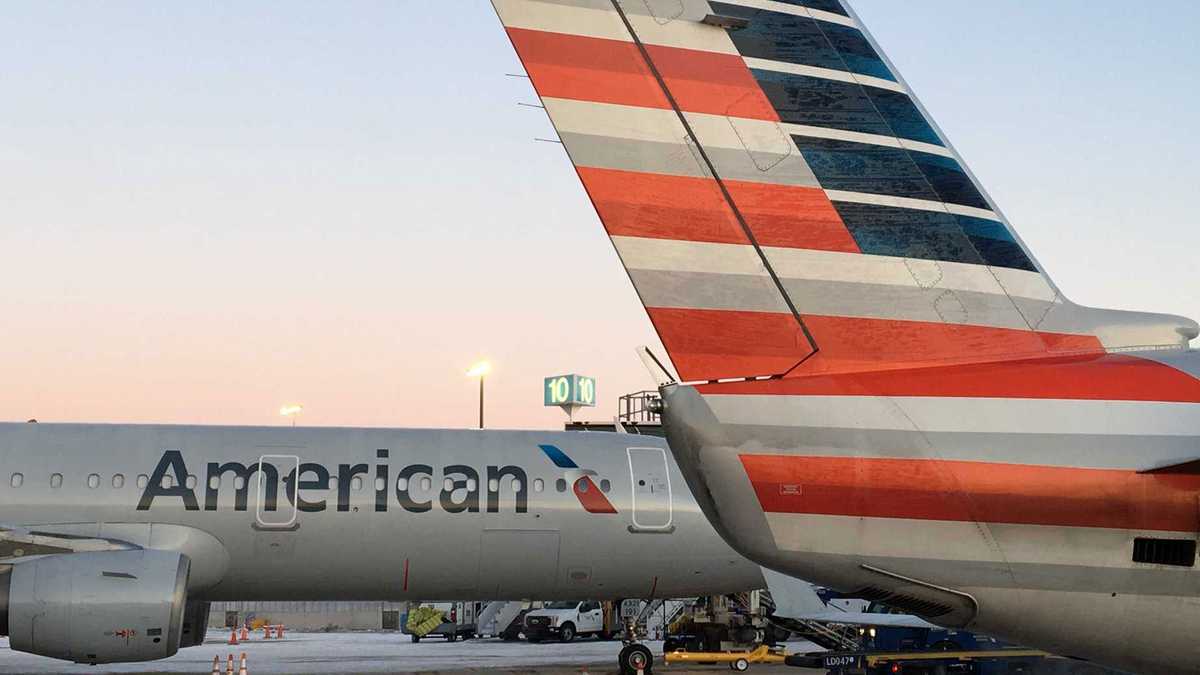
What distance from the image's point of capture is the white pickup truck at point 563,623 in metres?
37.0

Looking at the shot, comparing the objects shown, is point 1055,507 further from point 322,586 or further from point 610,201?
point 322,586

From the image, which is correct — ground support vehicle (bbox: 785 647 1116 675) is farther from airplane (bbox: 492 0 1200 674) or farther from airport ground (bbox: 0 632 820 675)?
airplane (bbox: 492 0 1200 674)

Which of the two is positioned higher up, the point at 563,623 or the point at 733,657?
the point at 563,623

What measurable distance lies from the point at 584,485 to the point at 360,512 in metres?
3.71

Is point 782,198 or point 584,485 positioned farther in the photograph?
point 584,485

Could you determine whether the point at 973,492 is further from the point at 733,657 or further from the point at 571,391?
the point at 571,391

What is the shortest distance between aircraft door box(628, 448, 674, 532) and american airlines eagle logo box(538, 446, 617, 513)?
0.48 m

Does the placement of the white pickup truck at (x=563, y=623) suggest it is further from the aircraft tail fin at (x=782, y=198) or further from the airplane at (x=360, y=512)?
the aircraft tail fin at (x=782, y=198)

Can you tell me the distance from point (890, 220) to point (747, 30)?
4.10 feet

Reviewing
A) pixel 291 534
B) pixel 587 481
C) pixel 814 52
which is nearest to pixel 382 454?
pixel 291 534

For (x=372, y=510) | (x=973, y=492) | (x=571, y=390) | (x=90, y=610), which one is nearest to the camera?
(x=973, y=492)

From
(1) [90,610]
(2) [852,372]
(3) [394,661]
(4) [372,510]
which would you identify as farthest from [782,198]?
(3) [394,661]

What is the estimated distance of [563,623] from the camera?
37156mm

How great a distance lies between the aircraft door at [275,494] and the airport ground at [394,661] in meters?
4.29
